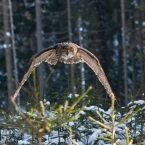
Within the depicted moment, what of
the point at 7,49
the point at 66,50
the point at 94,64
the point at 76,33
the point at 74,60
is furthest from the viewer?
the point at 76,33

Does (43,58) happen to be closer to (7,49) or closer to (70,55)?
(70,55)

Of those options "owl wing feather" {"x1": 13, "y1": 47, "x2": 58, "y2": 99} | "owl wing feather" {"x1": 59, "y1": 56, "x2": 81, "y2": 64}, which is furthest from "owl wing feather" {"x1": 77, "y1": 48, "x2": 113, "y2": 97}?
"owl wing feather" {"x1": 13, "y1": 47, "x2": 58, "y2": 99}

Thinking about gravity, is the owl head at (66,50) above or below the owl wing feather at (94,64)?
above

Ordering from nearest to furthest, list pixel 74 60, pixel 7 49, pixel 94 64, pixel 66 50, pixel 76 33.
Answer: pixel 94 64 < pixel 66 50 < pixel 74 60 < pixel 7 49 < pixel 76 33

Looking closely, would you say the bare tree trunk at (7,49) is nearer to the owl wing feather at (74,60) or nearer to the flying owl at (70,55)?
the owl wing feather at (74,60)

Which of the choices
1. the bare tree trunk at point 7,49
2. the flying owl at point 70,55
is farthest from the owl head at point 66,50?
the bare tree trunk at point 7,49

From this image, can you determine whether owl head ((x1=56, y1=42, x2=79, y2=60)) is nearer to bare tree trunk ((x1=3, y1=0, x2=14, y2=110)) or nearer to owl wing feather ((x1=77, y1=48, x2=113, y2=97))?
owl wing feather ((x1=77, y1=48, x2=113, y2=97))

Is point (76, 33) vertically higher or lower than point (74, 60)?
higher

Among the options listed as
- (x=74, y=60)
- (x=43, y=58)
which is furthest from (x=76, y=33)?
(x=43, y=58)

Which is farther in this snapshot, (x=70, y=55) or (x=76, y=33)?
(x=76, y=33)

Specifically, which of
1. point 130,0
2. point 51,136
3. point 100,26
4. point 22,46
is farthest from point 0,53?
point 51,136

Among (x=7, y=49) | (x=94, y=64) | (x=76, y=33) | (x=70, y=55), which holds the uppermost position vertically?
(x=76, y=33)

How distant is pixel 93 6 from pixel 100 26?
135cm

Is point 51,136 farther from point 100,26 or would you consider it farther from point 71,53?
point 100,26
